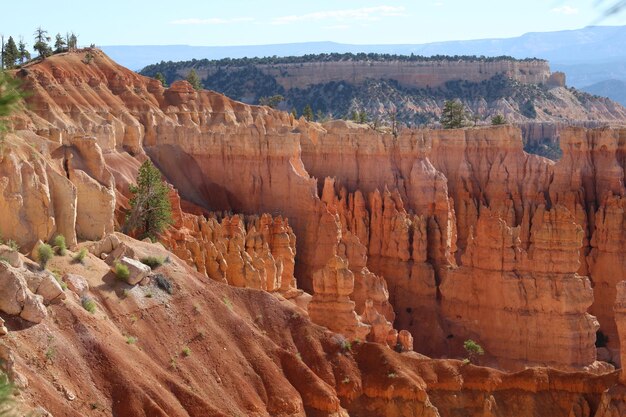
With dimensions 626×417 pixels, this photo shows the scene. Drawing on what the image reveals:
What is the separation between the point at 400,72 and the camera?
165 meters

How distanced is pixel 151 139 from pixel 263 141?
922 cm

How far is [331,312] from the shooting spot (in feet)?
132

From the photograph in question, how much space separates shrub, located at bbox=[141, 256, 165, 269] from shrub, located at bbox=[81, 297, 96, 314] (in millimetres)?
4163

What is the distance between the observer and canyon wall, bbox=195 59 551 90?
540 ft

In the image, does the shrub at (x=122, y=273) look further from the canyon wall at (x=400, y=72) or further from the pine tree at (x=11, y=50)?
the canyon wall at (x=400, y=72)

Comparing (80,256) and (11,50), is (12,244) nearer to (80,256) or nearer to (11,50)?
(80,256)

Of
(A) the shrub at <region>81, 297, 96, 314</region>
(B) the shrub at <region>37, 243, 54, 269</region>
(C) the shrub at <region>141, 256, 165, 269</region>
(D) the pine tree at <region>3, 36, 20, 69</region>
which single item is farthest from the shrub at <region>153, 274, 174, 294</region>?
(D) the pine tree at <region>3, 36, 20, 69</region>

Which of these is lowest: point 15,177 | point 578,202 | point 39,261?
point 578,202

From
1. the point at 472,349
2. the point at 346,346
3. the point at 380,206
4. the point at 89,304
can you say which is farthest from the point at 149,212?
the point at 380,206

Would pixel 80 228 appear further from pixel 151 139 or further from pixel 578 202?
pixel 578 202

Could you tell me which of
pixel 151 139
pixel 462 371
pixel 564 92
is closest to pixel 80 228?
pixel 462 371

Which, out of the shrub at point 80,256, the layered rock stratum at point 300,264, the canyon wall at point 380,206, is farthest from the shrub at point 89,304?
the canyon wall at point 380,206

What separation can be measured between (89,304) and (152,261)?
4752mm

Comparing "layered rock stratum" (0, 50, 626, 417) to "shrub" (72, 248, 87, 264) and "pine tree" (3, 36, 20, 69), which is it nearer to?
"shrub" (72, 248, 87, 264)
